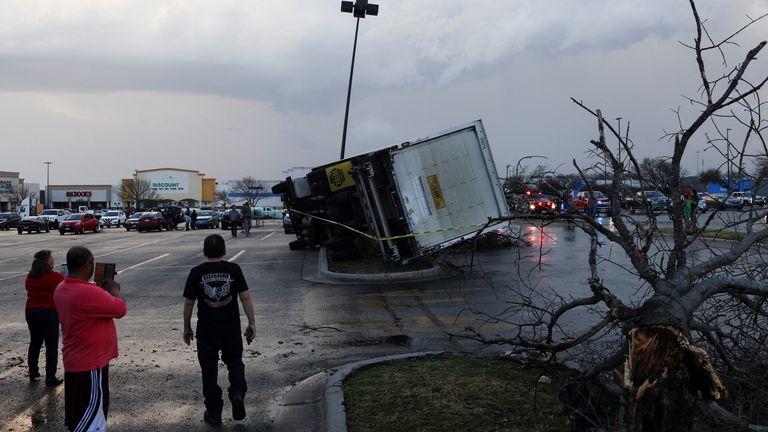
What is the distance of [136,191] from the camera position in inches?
3863

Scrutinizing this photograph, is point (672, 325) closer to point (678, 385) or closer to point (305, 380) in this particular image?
point (678, 385)

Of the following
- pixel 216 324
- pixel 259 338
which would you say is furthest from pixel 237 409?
pixel 259 338

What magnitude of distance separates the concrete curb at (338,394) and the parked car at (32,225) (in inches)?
1805

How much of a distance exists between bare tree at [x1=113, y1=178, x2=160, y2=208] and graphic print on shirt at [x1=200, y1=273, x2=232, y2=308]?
9672 cm

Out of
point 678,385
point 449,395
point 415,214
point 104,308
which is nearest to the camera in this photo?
point 678,385

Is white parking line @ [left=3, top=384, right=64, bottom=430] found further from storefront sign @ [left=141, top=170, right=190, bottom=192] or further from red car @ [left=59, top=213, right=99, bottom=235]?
storefront sign @ [left=141, top=170, right=190, bottom=192]

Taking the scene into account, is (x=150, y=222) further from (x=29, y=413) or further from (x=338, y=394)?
(x=338, y=394)

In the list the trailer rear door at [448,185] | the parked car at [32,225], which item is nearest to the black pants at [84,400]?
the trailer rear door at [448,185]

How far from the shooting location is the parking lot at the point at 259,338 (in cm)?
567

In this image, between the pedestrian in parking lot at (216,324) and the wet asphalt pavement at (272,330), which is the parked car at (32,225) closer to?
the wet asphalt pavement at (272,330)

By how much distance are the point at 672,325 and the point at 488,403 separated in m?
2.19

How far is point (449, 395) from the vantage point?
17.5ft

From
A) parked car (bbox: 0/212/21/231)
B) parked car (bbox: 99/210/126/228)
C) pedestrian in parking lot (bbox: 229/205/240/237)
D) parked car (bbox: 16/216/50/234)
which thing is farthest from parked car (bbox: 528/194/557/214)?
parked car (bbox: 0/212/21/231)

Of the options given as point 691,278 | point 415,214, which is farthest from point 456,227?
point 691,278
